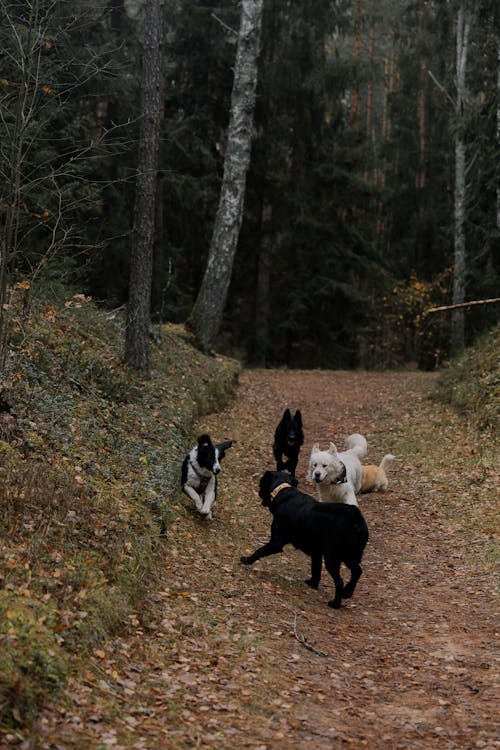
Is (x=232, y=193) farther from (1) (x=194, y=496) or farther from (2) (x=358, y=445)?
(1) (x=194, y=496)

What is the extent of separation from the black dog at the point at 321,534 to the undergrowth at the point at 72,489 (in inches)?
52.2

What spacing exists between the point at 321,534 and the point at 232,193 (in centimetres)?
1338

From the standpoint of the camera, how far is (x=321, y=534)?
296 inches

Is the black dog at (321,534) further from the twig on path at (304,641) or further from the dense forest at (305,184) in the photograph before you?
the dense forest at (305,184)

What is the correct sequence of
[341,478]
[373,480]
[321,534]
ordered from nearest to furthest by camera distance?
1. [321,534]
2. [341,478]
3. [373,480]

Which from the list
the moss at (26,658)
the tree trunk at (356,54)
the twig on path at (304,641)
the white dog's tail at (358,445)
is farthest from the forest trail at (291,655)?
the tree trunk at (356,54)

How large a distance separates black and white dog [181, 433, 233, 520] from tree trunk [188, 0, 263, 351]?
9888 mm

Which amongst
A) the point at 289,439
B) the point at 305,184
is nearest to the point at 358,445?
the point at 289,439

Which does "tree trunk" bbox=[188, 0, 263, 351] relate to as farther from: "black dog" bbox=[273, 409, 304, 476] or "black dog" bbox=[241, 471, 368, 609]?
"black dog" bbox=[241, 471, 368, 609]

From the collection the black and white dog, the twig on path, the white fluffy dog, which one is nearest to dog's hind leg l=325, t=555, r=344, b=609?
the twig on path

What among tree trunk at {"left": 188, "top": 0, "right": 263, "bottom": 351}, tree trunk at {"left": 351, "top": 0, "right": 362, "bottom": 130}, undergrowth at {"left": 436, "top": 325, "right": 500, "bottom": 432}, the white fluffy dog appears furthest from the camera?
tree trunk at {"left": 351, "top": 0, "right": 362, "bottom": 130}

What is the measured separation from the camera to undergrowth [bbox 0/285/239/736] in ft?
16.3

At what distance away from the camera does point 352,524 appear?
7363 millimetres

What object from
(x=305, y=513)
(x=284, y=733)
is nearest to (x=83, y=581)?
(x=284, y=733)
